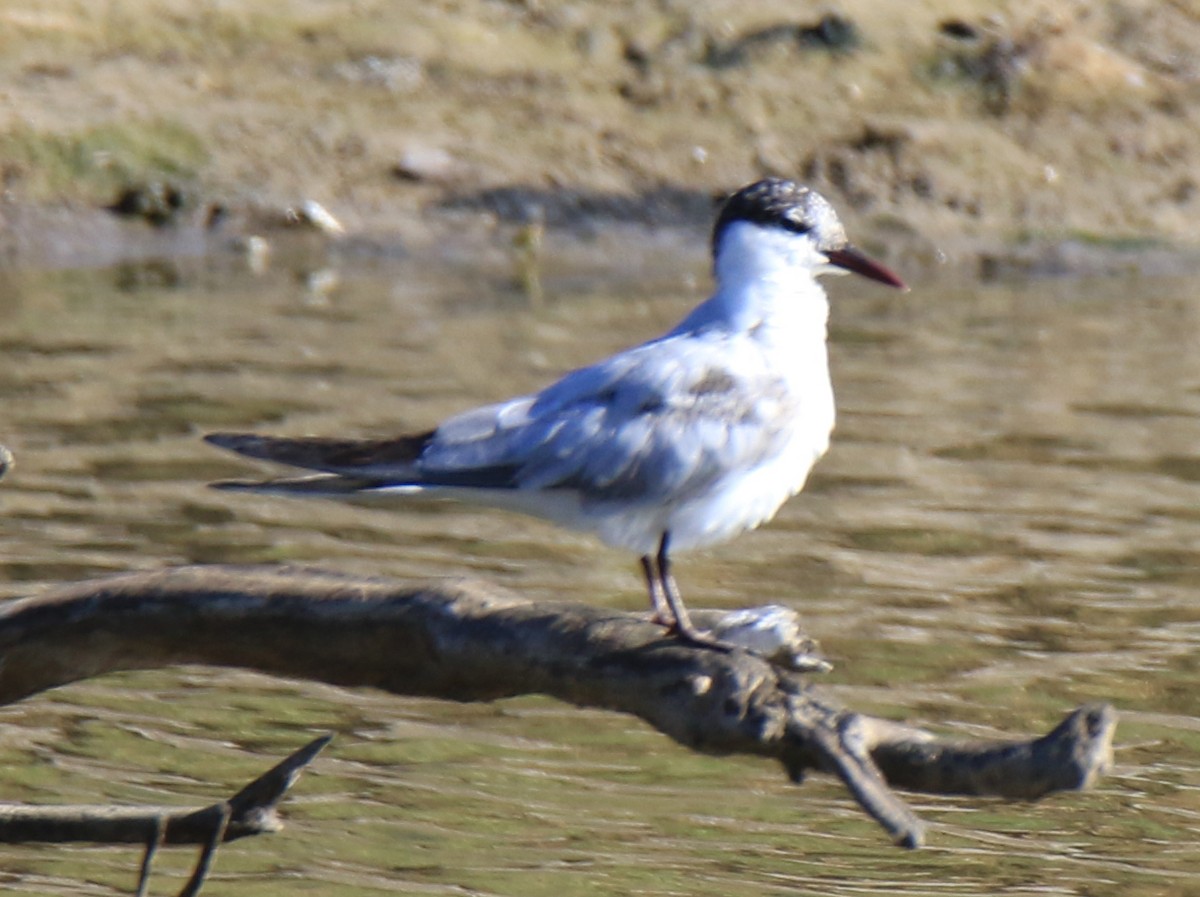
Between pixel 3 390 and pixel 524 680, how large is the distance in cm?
608

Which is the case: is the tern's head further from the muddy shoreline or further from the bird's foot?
the muddy shoreline

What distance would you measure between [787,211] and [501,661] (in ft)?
5.12

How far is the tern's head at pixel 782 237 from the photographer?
5.08 metres

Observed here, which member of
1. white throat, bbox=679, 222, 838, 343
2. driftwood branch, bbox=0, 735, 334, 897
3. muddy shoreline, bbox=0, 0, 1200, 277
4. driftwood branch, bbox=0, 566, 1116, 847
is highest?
muddy shoreline, bbox=0, 0, 1200, 277

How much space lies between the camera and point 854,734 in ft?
11.6

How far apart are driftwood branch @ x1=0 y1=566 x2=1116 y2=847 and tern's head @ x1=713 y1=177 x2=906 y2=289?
3.97 ft

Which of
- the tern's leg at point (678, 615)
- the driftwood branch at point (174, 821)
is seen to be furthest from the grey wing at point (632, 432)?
the driftwood branch at point (174, 821)

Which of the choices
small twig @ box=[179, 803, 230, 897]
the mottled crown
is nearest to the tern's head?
the mottled crown

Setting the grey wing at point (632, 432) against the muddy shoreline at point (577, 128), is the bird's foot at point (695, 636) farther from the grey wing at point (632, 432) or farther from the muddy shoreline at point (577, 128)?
the muddy shoreline at point (577, 128)

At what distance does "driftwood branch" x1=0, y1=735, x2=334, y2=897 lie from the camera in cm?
389

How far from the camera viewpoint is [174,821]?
13.3 ft

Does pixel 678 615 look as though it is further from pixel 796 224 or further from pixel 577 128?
pixel 577 128

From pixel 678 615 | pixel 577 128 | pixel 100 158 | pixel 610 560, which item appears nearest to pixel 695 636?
pixel 678 615

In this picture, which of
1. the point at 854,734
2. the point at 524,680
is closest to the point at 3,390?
the point at 524,680
